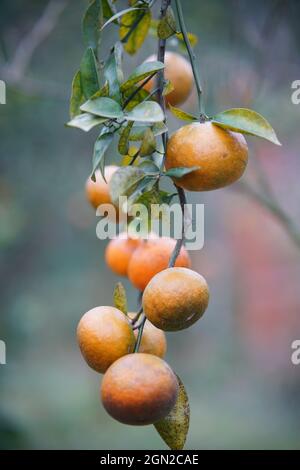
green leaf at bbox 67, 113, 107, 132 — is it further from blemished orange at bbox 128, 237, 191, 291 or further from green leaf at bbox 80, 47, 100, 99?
blemished orange at bbox 128, 237, 191, 291

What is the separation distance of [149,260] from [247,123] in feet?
0.71

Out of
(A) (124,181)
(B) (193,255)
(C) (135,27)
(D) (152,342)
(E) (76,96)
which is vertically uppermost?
(C) (135,27)

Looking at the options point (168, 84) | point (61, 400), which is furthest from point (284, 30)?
point (61, 400)

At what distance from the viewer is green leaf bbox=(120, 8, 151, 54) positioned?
72cm

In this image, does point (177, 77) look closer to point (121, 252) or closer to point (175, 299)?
point (121, 252)

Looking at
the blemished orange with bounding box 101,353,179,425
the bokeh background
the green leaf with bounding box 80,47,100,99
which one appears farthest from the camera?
the bokeh background

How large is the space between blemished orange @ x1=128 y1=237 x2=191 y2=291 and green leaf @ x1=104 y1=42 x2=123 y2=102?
0.19 m

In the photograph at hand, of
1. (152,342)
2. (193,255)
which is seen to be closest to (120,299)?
(152,342)

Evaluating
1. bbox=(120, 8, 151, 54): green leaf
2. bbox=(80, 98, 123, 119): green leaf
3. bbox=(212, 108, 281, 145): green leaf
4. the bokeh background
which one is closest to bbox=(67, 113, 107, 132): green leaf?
bbox=(80, 98, 123, 119): green leaf

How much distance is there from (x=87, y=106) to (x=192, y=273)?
0.19 metres

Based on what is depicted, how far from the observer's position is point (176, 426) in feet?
1.73

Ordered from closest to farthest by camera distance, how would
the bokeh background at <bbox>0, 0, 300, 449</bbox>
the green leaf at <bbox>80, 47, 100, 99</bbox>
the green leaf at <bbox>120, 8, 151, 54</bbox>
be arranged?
1. the green leaf at <bbox>80, 47, 100, 99</bbox>
2. the green leaf at <bbox>120, 8, 151, 54</bbox>
3. the bokeh background at <bbox>0, 0, 300, 449</bbox>
